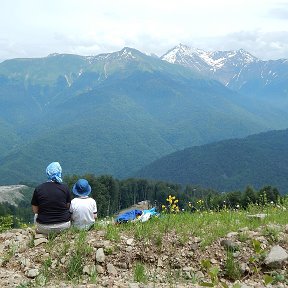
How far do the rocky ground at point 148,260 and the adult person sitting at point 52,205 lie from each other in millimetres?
678

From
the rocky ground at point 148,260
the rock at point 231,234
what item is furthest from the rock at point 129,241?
the rock at point 231,234

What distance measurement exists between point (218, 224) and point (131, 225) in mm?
1828

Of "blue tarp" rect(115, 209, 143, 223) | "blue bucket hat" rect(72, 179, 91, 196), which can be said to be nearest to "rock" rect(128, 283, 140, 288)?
"blue tarp" rect(115, 209, 143, 223)

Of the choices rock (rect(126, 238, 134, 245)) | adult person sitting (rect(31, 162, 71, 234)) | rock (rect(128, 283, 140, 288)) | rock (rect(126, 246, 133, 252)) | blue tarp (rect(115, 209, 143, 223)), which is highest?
adult person sitting (rect(31, 162, 71, 234))

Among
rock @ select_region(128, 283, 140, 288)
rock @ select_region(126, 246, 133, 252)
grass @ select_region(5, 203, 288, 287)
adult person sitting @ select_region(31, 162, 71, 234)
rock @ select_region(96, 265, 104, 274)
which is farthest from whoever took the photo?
→ adult person sitting @ select_region(31, 162, 71, 234)

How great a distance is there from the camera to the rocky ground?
23.1 feet

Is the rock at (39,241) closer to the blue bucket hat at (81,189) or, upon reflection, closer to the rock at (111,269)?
the rock at (111,269)

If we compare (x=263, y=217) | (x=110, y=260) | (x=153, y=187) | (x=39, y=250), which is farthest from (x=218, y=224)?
(x=153, y=187)

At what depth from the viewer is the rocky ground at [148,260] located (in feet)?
23.1

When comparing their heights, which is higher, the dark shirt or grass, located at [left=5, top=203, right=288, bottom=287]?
the dark shirt

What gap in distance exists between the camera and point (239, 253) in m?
7.86

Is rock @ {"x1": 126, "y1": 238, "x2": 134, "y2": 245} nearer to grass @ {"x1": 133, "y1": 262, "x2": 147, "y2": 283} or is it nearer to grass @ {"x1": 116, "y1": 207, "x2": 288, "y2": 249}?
→ grass @ {"x1": 116, "y1": 207, "x2": 288, "y2": 249}

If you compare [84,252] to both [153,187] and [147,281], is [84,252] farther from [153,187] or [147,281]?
[153,187]

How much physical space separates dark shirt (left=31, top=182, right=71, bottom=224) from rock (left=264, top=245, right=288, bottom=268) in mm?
4304
